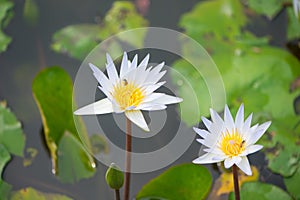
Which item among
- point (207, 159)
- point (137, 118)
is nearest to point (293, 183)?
point (207, 159)

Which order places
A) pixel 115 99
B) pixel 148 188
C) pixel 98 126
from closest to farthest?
pixel 115 99, pixel 148 188, pixel 98 126

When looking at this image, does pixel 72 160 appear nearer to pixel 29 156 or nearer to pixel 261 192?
pixel 29 156

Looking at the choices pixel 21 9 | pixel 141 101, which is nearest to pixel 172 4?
pixel 21 9

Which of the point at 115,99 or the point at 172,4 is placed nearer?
the point at 115,99

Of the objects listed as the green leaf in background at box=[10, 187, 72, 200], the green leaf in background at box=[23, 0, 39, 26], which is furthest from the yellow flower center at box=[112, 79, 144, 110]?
the green leaf in background at box=[23, 0, 39, 26]

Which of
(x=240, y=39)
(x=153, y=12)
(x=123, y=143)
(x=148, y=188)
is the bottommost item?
(x=148, y=188)

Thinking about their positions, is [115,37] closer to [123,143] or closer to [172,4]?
[172,4]
